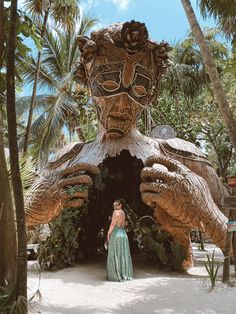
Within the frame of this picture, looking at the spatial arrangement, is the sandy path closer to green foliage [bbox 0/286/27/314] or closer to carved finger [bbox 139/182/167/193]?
green foliage [bbox 0/286/27/314]

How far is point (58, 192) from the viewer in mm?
6699

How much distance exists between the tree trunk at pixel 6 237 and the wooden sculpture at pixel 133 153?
2.78m

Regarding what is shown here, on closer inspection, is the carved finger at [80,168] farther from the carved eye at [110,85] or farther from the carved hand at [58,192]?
the carved eye at [110,85]

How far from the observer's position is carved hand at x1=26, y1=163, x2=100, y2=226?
656 centimetres

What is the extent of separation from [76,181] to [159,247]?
6.80 ft

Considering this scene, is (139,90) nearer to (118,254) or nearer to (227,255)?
(118,254)

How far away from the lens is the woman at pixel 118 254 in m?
6.59

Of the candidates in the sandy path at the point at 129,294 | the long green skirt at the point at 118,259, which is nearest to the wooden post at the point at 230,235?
the sandy path at the point at 129,294

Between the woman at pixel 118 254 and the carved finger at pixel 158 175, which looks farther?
the woman at pixel 118 254

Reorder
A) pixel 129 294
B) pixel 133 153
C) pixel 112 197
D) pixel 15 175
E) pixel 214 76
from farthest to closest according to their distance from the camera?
pixel 112 197 < pixel 133 153 < pixel 214 76 < pixel 129 294 < pixel 15 175

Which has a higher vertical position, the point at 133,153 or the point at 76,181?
the point at 133,153

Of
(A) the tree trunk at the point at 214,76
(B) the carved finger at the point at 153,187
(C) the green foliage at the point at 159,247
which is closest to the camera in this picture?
(A) the tree trunk at the point at 214,76

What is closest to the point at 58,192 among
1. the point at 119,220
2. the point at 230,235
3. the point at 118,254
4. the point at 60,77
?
the point at 119,220

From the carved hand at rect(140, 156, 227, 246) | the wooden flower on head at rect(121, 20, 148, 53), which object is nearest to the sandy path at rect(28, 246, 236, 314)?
the carved hand at rect(140, 156, 227, 246)
